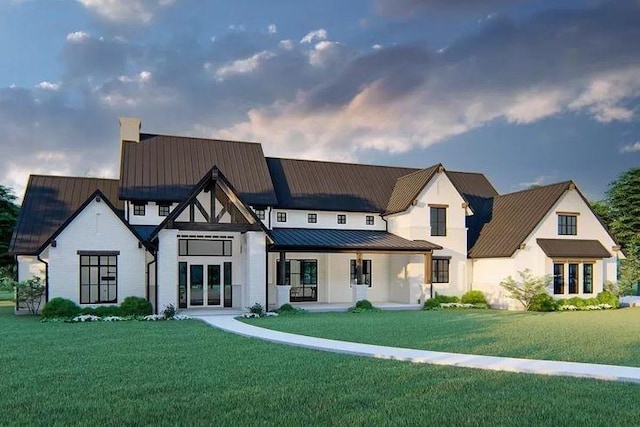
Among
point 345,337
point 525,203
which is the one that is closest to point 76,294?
point 345,337

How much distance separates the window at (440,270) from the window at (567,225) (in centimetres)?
607

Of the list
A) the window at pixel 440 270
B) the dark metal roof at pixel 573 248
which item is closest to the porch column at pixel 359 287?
the window at pixel 440 270

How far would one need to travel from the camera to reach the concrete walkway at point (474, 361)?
401 inches

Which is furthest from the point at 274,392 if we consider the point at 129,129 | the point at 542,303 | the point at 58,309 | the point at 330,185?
the point at 129,129

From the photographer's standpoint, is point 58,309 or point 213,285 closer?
point 58,309

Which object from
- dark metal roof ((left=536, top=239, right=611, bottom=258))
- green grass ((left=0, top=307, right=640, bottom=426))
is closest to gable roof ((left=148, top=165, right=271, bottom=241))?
green grass ((left=0, top=307, right=640, bottom=426))

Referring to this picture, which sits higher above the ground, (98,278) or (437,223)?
(437,223)

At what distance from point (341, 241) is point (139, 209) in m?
9.40

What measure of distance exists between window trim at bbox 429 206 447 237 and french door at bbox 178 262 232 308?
11.0 metres

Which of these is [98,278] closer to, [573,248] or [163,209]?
[163,209]

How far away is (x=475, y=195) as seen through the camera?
34.7 metres

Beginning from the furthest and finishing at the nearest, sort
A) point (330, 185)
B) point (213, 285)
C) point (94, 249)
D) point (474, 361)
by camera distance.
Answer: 1. point (330, 185)
2. point (213, 285)
3. point (94, 249)
4. point (474, 361)

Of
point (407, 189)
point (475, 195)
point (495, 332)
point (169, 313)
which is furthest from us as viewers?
point (475, 195)

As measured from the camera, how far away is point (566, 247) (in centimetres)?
2852
